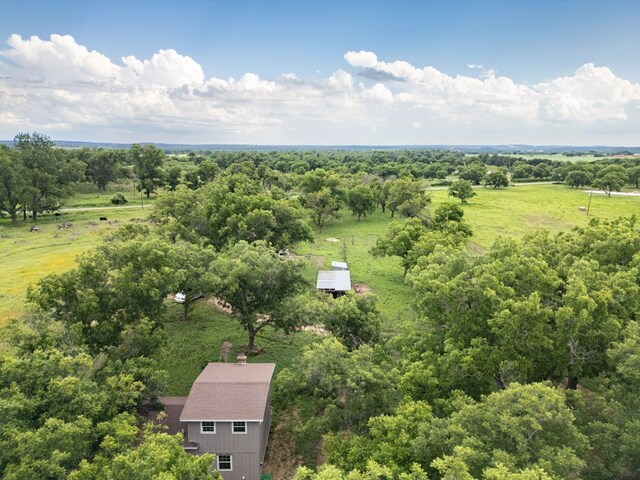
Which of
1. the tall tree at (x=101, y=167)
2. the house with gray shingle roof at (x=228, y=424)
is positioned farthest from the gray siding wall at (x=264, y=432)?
the tall tree at (x=101, y=167)

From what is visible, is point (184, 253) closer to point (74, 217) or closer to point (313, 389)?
point (313, 389)

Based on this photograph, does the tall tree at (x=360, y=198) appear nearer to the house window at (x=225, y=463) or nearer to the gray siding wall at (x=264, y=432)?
the gray siding wall at (x=264, y=432)

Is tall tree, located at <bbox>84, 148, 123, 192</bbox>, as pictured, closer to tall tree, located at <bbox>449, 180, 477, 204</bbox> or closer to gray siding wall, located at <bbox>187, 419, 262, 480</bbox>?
tall tree, located at <bbox>449, 180, 477, 204</bbox>

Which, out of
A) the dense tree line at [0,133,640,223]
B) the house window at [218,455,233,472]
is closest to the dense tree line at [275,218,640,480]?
the house window at [218,455,233,472]

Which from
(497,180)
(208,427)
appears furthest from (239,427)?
(497,180)

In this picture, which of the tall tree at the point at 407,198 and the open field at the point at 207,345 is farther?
the tall tree at the point at 407,198

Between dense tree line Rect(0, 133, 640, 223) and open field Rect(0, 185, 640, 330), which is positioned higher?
dense tree line Rect(0, 133, 640, 223)
